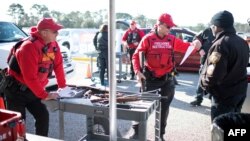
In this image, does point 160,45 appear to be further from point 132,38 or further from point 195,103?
point 132,38

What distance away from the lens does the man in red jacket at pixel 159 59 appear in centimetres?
442

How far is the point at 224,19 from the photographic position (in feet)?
11.6

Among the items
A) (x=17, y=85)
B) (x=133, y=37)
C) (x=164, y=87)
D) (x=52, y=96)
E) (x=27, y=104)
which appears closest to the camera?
(x=52, y=96)

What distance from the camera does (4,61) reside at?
5934mm

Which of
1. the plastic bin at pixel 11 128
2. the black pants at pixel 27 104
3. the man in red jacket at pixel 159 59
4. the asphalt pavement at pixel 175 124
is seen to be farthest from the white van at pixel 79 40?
the plastic bin at pixel 11 128

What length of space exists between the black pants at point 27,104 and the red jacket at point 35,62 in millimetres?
152

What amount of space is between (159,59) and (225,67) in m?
1.16

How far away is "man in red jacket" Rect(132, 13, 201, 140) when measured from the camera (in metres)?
4.42

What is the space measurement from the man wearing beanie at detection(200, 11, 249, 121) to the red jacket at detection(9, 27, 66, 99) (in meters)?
1.86

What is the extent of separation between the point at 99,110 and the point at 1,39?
15.5ft

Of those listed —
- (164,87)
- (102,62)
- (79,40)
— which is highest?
(79,40)

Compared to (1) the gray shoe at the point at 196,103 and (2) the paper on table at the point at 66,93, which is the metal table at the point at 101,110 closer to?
(2) the paper on table at the point at 66,93

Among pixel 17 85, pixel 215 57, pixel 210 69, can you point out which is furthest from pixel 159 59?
pixel 17 85

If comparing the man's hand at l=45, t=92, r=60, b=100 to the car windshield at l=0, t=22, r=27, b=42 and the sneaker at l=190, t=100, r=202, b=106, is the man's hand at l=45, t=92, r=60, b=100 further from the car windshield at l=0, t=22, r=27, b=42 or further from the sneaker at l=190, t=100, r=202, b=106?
the sneaker at l=190, t=100, r=202, b=106
